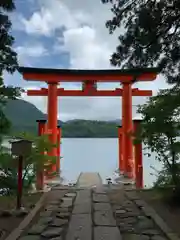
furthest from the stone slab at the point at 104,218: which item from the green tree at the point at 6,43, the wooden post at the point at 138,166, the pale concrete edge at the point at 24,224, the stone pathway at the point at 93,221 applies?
the wooden post at the point at 138,166

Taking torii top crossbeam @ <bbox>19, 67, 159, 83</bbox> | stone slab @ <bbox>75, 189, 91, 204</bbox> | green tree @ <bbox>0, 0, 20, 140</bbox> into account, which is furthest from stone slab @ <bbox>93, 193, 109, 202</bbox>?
torii top crossbeam @ <bbox>19, 67, 159, 83</bbox>

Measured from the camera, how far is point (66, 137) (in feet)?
82.7

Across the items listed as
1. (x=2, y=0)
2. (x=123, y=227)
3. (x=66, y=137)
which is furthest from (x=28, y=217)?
(x=66, y=137)

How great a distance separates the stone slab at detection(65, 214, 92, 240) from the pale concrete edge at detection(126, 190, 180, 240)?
0.85 meters

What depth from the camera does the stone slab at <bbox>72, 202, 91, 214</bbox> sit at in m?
4.65

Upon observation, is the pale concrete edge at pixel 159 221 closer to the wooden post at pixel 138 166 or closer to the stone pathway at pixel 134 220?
the stone pathway at pixel 134 220

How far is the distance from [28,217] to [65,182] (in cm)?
637

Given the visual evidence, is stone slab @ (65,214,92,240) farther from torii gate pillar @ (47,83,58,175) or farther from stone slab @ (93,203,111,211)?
torii gate pillar @ (47,83,58,175)

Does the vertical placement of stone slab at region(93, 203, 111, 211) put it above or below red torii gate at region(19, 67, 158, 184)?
below

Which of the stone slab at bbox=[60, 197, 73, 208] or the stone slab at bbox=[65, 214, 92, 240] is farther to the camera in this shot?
the stone slab at bbox=[60, 197, 73, 208]

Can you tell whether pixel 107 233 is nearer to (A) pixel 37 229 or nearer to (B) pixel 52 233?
(B) pixel 52 233

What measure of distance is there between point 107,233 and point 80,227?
0.37 m

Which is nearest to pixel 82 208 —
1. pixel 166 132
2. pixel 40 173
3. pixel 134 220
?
pixel 134 220

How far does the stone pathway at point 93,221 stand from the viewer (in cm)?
357
